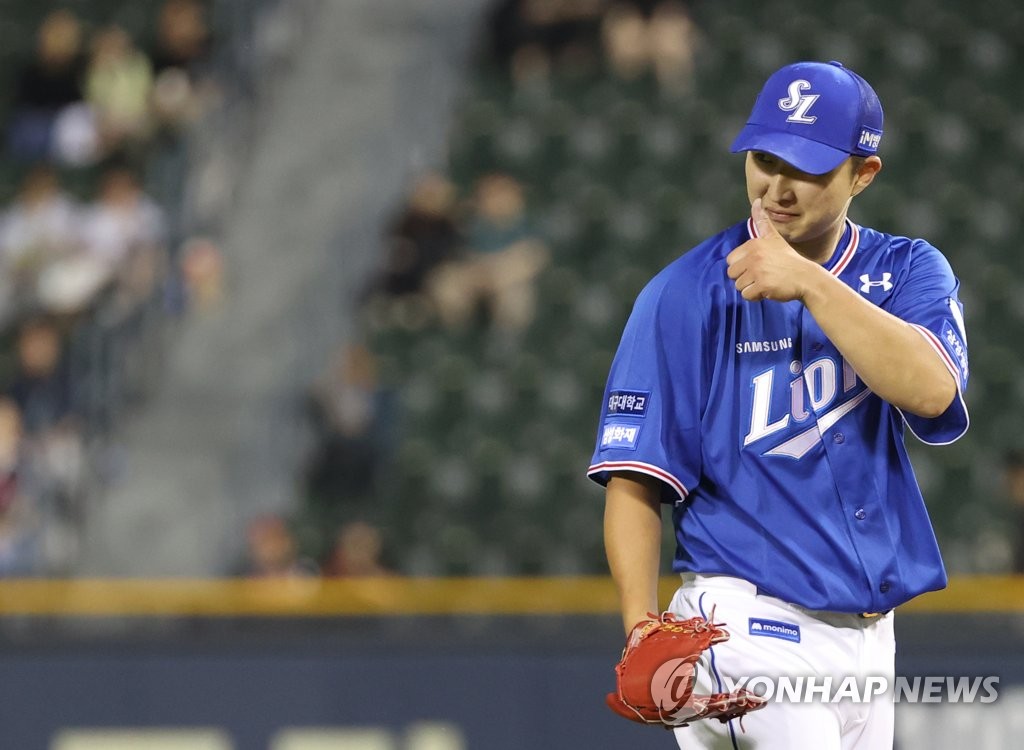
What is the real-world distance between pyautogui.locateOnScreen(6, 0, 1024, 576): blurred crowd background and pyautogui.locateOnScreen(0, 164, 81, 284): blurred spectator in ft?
0.07

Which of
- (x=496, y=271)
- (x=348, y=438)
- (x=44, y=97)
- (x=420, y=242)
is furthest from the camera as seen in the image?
(x=44, y=97)

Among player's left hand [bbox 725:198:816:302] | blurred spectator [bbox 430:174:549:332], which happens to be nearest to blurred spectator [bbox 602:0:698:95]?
blurred spectator [bbox 430:174:549:332]

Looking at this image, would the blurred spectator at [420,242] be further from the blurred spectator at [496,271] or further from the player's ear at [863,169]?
the player's ear at [863,169]

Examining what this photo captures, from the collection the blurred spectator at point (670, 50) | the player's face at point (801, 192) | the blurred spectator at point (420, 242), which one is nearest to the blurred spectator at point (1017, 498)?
the blurred spectator at point (420, 242)

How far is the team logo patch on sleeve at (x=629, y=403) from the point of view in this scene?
2867mm

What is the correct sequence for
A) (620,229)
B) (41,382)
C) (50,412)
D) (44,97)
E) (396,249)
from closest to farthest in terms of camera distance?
(50,412)
(41,382)
(396,249)
(620,229)
(44,97)

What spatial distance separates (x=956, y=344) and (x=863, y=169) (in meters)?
0.35

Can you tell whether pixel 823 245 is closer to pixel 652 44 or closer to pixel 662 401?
pixel 662 401

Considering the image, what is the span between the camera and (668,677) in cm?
263

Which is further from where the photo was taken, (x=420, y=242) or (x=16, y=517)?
(x=420, y=242)

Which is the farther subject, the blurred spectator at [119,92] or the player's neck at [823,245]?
the blurred spectator at [119,92]

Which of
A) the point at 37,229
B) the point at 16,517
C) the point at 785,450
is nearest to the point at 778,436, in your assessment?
the point at 785,450

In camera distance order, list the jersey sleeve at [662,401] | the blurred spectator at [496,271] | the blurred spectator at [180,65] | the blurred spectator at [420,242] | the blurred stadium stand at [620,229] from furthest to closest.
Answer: the blurred spectator at [180,65], the blurred spectator at [420,242], the blurred spectator at [496,271], the blurred stadium stand at [620,229], the jersey sleeve at [662,401]

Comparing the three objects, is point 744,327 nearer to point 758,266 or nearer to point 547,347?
point 758,266
